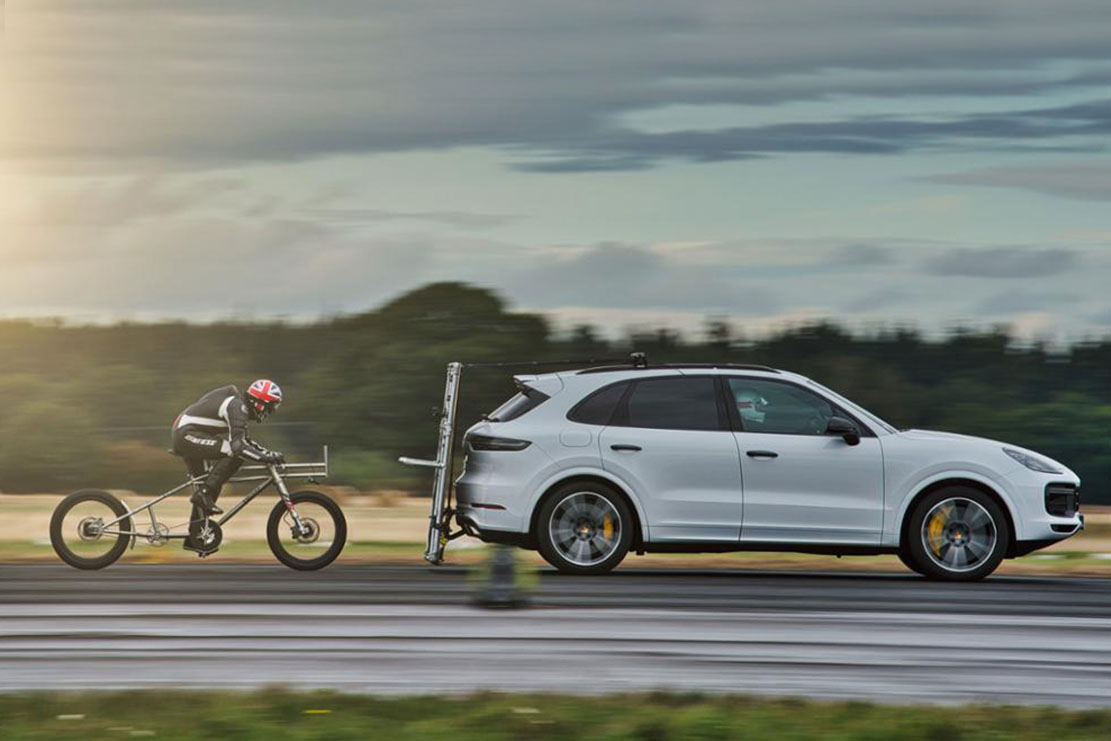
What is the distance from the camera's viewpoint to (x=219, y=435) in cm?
1409

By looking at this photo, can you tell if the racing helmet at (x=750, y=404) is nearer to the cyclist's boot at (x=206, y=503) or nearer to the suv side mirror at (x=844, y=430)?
the suv side mirror at (x=844, y=430)

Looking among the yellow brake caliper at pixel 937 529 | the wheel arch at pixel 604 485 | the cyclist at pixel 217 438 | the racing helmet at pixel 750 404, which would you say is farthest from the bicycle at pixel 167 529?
the yellow brake caliper at pixel 937 529

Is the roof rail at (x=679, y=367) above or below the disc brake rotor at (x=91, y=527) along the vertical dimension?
above

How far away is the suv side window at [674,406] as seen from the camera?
44.4ft

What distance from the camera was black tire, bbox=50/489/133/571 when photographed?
14.0 m

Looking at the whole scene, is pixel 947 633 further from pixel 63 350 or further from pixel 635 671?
pixel 63 350

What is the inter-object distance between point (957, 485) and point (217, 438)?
599cm

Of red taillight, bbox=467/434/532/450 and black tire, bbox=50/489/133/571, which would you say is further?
black tire, bbox=50/489/133/571

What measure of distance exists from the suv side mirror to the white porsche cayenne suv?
0.5 inches

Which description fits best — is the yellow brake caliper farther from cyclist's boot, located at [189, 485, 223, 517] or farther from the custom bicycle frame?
cyclist's boot, located at [189, 485, 223, 517]

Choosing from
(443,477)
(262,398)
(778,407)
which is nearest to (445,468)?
(443,477)

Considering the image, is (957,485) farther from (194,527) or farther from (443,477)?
(194,527)

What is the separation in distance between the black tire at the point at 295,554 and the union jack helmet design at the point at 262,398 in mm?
758

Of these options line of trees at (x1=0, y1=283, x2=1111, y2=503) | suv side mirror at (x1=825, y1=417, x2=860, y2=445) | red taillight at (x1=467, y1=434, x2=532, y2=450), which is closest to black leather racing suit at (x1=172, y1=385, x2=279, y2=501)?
red taillight at (x1=467, y1=434, x2=532, y2=450)
